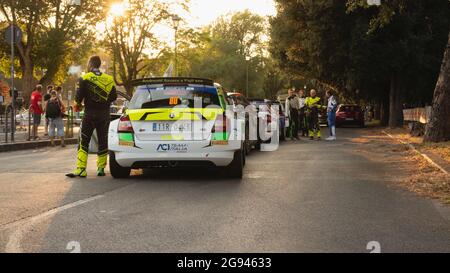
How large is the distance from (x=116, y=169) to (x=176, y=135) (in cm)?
129

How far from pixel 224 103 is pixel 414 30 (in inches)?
989

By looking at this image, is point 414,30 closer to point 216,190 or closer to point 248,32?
point 216,190

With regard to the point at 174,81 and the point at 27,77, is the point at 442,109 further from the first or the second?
the point at 27,77

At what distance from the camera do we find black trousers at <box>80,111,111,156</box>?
1069cm

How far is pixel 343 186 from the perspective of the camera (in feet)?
32.0

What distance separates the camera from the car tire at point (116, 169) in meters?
10.4

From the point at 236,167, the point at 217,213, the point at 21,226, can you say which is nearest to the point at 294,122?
the point at 236,167

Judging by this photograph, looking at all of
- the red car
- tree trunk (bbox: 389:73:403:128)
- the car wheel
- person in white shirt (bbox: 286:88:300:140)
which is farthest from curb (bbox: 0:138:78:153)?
the red car

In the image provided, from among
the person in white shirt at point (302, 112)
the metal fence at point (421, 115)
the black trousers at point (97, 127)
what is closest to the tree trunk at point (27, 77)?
the person in white shirt at point (302, 112)

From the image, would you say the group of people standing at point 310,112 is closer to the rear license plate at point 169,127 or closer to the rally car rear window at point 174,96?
the rally car rear window at point 174,96

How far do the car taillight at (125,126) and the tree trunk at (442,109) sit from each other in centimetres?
1102
